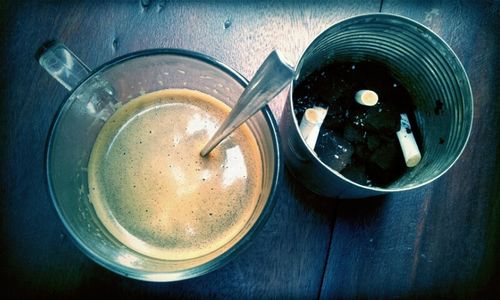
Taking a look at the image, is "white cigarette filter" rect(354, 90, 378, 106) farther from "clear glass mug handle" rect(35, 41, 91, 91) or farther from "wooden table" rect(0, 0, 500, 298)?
"clear glass mug handle" rect(35, 41, 91, 91)

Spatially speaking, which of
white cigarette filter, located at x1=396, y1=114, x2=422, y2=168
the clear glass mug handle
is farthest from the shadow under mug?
the clear glass mug handle

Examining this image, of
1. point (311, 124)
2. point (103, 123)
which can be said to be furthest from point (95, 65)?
point (311, 124)

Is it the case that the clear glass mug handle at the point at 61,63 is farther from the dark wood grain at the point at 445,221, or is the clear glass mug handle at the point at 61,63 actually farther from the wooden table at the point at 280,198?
the dark wood grain at the point at 445,221

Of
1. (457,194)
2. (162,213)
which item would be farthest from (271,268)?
(457,194)

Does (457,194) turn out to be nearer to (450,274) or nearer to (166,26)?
(450,274)

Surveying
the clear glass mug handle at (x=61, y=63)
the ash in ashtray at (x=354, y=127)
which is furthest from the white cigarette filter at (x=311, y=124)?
the clear glass mug handle at (x=61, y=63)

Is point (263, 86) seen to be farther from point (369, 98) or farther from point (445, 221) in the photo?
point (445, 221)

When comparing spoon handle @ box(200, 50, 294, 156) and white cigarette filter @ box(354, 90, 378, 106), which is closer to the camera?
spoon handle @ box(200, 50, 294, 156)
